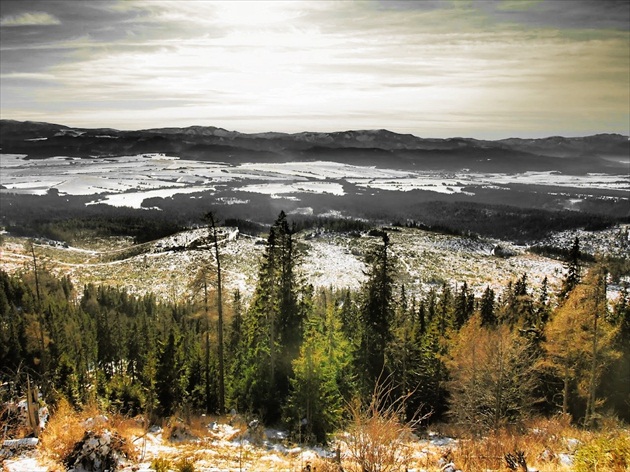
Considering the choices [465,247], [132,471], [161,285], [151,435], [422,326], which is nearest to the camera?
[132,471]

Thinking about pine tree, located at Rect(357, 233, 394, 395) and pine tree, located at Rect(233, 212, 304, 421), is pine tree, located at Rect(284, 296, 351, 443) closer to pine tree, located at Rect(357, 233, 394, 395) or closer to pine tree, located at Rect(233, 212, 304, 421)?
pine tree, located at Rect(233, 212, 304, 421)

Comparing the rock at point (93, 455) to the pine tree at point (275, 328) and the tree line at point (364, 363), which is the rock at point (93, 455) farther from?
the pine tree at point (275, 328)

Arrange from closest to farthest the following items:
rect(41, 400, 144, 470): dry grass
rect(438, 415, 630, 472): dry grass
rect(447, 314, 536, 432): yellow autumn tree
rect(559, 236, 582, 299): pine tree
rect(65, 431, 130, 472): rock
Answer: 1. rect(65, 431, 130, 472): rock
2. rect(41, 400, 144, 470): dry grass
3. rect(438, 415, 630, 472): dry grass
4. rect(447, 314, 536, 432): yellow autumn tree
5. rect(559, 236, 582, 299): pine tree

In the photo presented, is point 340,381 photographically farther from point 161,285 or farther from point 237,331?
point 161,285

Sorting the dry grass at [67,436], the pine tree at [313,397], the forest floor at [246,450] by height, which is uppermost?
the dry grass at [67,436]

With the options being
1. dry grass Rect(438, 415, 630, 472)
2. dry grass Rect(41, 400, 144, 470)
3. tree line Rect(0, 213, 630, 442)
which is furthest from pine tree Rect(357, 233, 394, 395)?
dry grass Rect(41, 400, 144, 470)

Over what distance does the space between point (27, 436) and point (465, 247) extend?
198 meters

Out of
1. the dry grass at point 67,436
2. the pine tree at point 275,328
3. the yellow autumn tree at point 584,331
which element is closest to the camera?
the dry grass at point 67,436

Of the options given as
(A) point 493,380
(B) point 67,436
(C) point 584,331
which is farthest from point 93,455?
(C) point 584,331

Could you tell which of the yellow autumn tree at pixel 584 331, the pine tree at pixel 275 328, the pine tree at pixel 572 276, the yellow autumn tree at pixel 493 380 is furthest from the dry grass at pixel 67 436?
the pine tree at pixel 572 276

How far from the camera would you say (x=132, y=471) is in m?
11.1

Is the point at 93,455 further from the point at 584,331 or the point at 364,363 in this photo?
the point at 584,331

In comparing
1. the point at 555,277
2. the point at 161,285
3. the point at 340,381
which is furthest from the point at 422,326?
the point at 555,277

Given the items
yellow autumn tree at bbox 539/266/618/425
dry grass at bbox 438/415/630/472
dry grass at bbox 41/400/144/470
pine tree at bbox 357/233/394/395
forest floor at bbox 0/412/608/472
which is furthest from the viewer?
pine tree at bbox 357/233/394/395
